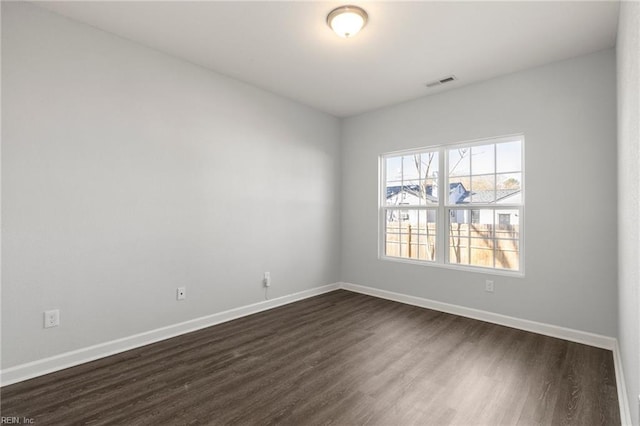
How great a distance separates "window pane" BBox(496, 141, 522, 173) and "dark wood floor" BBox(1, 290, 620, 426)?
1731 mm

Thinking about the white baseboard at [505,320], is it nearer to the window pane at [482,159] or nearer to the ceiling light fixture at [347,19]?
the window pane at [482,159]

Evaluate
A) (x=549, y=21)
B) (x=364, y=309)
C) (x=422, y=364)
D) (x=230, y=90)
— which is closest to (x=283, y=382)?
(x=422, y=364)

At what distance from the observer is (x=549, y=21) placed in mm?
2445

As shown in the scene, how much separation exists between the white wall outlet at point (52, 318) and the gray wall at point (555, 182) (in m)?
3.72

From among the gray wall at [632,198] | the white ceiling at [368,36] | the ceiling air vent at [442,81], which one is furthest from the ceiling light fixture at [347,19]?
the gray wall at [632,198]

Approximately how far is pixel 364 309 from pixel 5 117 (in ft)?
12.3

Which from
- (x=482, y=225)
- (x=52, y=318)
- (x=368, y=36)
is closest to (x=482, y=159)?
(x=482, y=225)

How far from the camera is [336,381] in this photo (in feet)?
7.22

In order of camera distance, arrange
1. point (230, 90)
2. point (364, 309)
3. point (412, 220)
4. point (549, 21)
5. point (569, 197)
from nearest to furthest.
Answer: point (549, 21), point (569, 197), point (230, 90), point (364, 309), point (412, 220)

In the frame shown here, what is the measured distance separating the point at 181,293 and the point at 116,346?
66cm

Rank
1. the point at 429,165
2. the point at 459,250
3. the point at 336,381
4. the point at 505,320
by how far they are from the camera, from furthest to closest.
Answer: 1. the point at 429,165
2. the point at 459,250
3. the point at 505,320
4. the point at 336,381

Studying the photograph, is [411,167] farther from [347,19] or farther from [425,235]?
[347,19]

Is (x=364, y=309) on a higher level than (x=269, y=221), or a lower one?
lower

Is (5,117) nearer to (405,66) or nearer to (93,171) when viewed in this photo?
(93,171)
